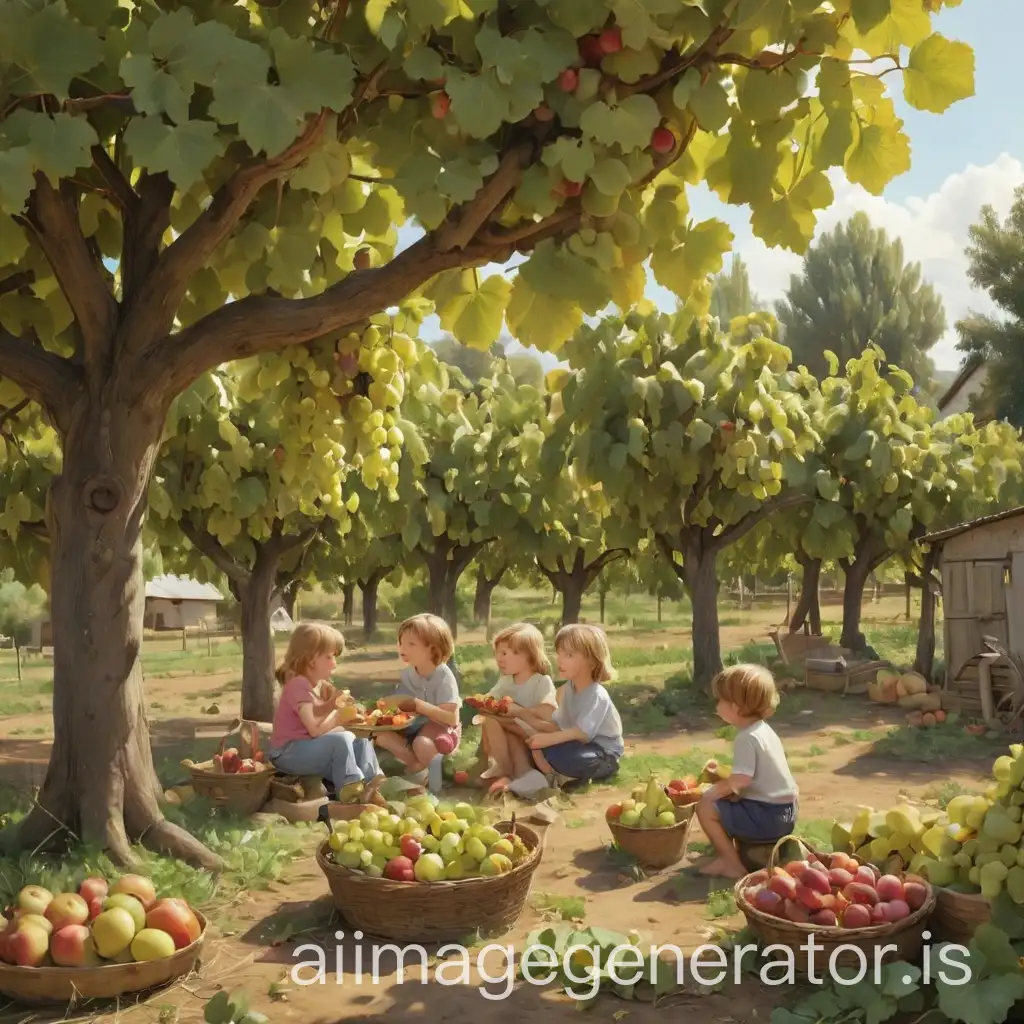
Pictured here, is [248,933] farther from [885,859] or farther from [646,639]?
[646,639]

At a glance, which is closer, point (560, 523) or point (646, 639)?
point (560, 523)

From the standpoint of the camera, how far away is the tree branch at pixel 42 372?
18.4 feet

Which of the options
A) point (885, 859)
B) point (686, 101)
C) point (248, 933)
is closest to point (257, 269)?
point (686, 101)

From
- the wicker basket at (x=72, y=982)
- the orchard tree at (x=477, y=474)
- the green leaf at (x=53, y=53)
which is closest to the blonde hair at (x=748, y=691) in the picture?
the wicker basket at (x=72, y=982)

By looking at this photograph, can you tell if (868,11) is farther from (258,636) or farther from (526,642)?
(258,636)

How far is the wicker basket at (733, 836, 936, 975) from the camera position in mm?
4168

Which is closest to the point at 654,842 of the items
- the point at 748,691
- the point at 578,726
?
the point at 748,691

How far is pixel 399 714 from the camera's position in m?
7.93

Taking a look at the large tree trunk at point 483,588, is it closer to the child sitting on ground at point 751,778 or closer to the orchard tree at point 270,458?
the orchard tree at point 270,458

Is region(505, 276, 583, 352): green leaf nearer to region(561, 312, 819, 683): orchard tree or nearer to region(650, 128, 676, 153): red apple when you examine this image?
region(650, 128, 676, 153): red apple

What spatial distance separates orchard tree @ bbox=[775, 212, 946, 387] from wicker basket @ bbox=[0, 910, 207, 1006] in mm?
53156

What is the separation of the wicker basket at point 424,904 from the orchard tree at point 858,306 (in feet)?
171

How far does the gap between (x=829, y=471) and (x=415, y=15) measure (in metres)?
14.3

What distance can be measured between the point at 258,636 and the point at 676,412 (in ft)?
21.2
